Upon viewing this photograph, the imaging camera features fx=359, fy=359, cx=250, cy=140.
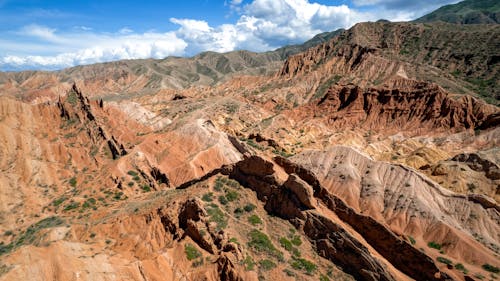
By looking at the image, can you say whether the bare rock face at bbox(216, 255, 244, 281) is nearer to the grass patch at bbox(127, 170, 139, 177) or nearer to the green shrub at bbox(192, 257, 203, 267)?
the green shrub at bbox(192, 257, 203, 267)

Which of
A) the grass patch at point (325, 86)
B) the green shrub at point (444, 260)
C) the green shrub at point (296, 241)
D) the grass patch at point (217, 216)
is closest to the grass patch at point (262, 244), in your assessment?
the green shrub at point (296, 241)

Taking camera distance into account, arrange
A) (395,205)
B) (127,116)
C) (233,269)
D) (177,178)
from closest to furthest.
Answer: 1. (233,269)
2. (395,205)
3. (177,178)
4. (127,116)

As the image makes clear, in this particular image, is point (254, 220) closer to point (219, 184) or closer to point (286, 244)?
point (286, 244)

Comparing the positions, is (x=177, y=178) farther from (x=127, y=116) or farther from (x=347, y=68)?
(x=347, y=68)

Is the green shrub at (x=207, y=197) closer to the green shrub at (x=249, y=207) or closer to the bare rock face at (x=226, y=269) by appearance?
the green shrub at (x=249, y=207)

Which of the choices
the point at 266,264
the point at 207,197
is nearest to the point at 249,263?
the point at 266,264

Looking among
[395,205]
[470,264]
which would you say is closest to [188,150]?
[395,205]

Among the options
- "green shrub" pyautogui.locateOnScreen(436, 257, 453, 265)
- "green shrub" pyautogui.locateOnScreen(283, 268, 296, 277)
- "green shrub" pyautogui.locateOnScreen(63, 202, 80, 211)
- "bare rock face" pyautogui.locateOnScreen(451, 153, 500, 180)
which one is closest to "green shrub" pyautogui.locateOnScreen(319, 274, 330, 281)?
"green shrub" pyautogui.locateOnScreen(283, 268, 296, 277)
